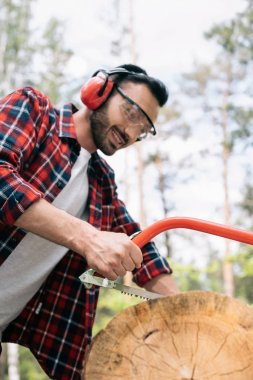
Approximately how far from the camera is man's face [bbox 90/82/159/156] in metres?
2.47

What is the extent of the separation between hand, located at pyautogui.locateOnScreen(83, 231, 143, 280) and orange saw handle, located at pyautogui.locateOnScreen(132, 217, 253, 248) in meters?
0.12

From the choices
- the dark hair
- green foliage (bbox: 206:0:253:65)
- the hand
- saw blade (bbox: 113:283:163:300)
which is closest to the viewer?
the hand

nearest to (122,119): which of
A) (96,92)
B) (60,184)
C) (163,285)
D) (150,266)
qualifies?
(96,92)

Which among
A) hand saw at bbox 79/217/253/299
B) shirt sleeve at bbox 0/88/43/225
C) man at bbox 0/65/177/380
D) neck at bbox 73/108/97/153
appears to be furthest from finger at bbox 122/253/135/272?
neck at bbox 73/108/97/153

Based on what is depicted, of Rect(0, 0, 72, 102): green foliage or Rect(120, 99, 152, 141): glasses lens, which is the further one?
Rect(0, 0, 72, 102): green foliage

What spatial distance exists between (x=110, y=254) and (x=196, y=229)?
0.37 metres

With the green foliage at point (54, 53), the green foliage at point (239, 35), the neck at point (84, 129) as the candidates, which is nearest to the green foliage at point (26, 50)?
the green foliage at point (54, 53)

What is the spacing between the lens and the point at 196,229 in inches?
72.0

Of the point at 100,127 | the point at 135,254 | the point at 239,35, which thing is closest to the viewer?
the point at 135,254

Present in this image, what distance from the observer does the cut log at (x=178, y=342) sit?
1.57 meters

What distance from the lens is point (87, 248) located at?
5.65ft

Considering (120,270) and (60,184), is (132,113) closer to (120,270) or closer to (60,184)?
(60,184)

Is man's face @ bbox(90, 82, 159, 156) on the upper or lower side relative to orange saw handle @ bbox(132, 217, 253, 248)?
upper

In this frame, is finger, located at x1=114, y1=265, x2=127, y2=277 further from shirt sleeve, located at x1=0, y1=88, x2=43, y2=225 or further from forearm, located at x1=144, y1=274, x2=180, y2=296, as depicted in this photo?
forearm, located at x1=144, y1=274, x2=180, y2=296
